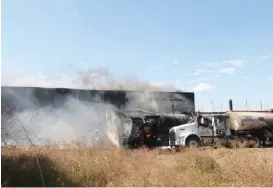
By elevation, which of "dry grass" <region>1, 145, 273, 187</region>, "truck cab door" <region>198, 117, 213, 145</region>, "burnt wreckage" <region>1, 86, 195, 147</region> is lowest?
"dry grass" <region>1, 145, 273, 187</region>

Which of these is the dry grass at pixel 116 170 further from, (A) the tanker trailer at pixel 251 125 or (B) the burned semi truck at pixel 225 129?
(A) the tanker trailer at pixel 251 125

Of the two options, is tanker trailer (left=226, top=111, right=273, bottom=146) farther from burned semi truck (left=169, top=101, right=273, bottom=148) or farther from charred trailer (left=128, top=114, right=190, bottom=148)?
charred trailer (left=128, top=114, right=190, bottom=148)

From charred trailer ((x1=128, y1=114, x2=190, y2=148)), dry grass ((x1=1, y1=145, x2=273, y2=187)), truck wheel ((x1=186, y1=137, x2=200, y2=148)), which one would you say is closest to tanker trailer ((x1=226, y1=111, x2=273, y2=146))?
truck wheel ((x1=186, y1=137, x2=200, y2=148))

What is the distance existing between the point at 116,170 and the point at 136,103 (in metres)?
19.6

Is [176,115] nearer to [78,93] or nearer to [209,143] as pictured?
[209,143]

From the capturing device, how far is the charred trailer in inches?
698

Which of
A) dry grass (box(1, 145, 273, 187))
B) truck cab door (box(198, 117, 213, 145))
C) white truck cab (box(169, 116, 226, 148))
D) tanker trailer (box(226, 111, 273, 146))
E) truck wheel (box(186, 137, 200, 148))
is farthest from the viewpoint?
tanker trailer (box(226, 111, 273, 146))

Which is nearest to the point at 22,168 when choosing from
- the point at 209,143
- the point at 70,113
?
the point at 209,143

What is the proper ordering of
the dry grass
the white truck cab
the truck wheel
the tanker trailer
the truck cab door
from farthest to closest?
the tanker trailer, the truck cab door, the white truck cab, the truck wheel, the dry grass

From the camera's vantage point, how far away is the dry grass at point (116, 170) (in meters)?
7.43

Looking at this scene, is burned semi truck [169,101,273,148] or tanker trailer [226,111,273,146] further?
tanker trailer [226,111,273,146]

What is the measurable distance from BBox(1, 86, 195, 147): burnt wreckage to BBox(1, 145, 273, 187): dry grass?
7882mm

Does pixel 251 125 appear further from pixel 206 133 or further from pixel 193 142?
pixel 193 142

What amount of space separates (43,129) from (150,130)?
7940mm
